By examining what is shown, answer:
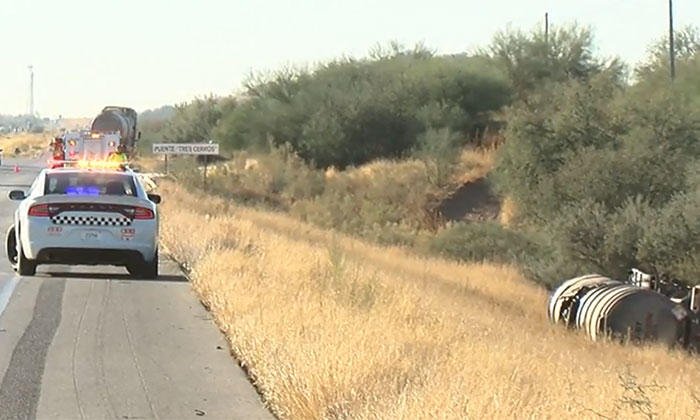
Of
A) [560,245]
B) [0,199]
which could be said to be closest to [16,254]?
[560,245]

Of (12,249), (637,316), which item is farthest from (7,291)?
(637,316)

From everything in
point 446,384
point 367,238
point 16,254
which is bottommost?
point 367,238

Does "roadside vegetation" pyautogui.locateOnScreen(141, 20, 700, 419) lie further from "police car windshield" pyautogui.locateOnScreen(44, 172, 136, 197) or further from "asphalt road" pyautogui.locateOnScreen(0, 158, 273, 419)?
"police car windshield" pyautogui.locateOnScreen(44, 172, 136, 197)

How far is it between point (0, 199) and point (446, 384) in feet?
124

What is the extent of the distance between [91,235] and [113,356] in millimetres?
7101

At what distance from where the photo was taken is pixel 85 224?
730 inches

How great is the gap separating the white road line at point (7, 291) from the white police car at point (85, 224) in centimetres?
44

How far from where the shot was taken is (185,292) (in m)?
17.5

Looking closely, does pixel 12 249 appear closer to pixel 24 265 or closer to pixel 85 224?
pixel 24 265

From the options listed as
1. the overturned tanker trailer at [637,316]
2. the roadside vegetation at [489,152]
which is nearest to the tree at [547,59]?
the roadside vegetation at [489,152]

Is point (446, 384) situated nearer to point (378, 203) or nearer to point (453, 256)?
point (453, 256)

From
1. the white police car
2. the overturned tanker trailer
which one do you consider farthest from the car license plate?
the overturned tanker trailer

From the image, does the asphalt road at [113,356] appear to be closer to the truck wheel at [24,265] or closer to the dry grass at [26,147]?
the truck wheel at [24,265]

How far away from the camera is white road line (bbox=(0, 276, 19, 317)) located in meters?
15.5
